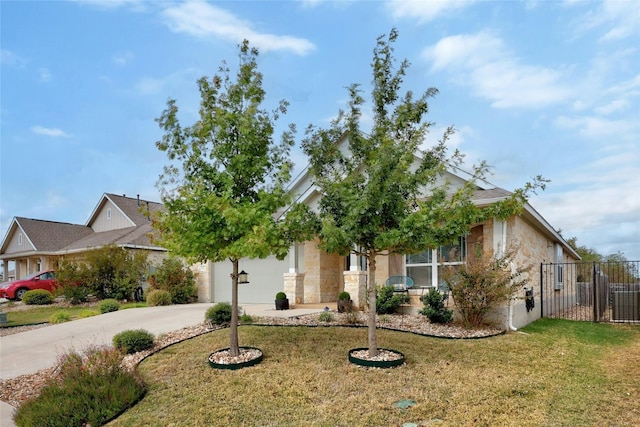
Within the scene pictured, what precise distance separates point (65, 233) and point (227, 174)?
89.1 ft

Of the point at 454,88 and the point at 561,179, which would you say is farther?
the point at 561,179

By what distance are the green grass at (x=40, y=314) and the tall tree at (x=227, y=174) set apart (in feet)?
30.7

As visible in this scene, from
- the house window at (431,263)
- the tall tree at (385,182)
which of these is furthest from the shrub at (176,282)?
the tall tree at (385,182)

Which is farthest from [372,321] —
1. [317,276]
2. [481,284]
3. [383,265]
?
[317,276]

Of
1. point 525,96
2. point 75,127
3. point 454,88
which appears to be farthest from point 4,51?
point 525,96

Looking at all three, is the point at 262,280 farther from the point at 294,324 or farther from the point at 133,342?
the point at 133,342

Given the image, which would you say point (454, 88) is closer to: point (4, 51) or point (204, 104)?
point (204, 104)

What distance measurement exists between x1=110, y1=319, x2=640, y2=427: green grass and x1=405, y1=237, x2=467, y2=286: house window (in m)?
3.05

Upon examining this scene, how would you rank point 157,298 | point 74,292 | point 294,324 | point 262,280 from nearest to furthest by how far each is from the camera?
1. point 294,324
2. point 157,298
3. point 262,280
4. point 74,292

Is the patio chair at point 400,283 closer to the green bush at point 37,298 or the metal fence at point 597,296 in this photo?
the metal fence at point 597,296

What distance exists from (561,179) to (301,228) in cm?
953

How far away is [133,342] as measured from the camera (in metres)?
8.20

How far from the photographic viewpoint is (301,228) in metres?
7.01

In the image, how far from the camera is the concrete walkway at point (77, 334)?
28.2ft
